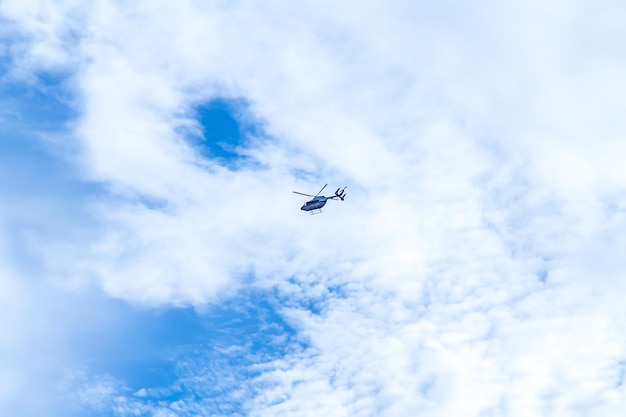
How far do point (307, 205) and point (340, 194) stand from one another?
16508 mm

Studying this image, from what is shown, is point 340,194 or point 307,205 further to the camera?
point 340,194

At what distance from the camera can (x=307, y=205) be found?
63.1 ft

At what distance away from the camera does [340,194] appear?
22.8 meters

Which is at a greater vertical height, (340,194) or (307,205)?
(340,194)
